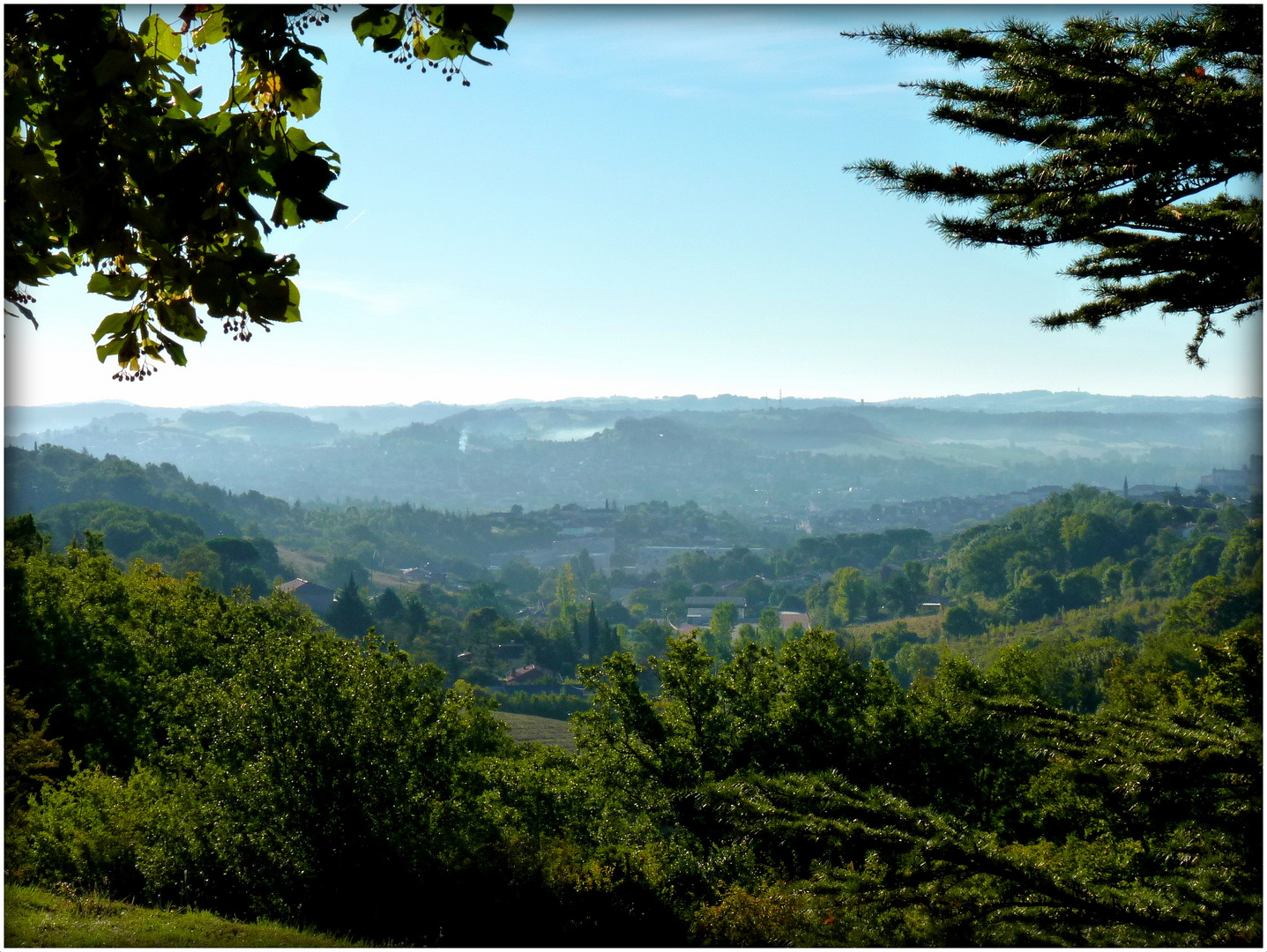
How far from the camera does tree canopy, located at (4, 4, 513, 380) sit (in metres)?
2.19

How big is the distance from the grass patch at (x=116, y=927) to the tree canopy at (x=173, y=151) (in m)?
7.89

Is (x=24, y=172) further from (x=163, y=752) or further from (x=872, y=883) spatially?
(x=163, y=752)

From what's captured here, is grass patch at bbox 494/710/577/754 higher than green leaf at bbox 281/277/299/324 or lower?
lower

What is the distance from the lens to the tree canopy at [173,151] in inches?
86.0

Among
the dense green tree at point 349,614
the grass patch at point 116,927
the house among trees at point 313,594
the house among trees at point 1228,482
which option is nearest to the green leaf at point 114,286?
the grass patch at point 116,927

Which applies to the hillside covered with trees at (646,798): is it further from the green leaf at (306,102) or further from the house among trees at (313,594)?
the house among trees at (313,594)

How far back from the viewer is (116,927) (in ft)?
30.1

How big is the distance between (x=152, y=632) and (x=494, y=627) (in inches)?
2544

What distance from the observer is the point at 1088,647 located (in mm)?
52406

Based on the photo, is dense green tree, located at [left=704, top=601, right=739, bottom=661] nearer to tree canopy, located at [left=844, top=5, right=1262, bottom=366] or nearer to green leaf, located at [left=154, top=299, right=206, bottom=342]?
tree canopy, located at [left=844, top=5, right=1262, bottom=366]

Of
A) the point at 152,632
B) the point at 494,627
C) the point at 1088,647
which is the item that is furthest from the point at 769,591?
the point at 152,632

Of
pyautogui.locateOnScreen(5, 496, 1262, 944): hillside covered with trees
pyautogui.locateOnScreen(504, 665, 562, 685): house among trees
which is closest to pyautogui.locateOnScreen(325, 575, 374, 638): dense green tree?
pyautogui.locateOnScreen(504, 665, 562, 685): house among trees

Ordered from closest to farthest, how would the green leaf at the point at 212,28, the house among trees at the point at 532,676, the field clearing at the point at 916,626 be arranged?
the green leaf at the point at 212,28, the house among trees at the point at 532,676, the field clearing at the point at 916,626

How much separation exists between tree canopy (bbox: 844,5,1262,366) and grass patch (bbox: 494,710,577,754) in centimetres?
5165
